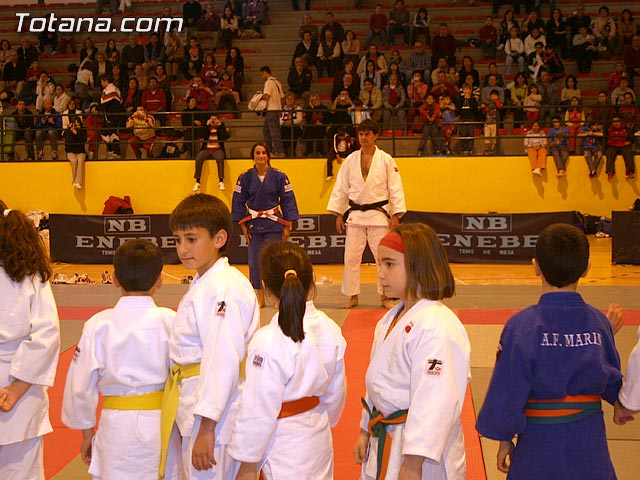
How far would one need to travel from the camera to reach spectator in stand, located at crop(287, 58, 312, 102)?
55.6ft

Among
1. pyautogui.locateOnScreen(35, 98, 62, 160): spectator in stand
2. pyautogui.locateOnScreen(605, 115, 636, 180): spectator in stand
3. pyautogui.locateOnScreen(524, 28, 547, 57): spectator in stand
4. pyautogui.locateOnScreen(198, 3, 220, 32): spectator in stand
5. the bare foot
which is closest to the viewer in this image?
the bare foot

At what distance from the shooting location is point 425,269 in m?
2.84

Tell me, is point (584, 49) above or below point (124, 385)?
above

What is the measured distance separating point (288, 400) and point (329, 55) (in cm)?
1545

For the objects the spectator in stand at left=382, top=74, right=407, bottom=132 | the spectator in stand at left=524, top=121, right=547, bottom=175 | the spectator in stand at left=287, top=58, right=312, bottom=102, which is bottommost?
the spectator in stand at left=524, top=121, right=547, bottom=175

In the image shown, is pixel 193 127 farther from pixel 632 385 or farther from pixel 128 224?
pixel 632 385

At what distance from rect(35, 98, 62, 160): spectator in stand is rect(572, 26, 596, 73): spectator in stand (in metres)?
10.6

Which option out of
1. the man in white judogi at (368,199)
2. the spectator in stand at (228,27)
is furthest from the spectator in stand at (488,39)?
the man in white judogi at (368,199)

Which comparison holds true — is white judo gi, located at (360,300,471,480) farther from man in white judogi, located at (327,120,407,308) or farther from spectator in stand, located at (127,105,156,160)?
spectator in stand, located at (127,105,156,160)

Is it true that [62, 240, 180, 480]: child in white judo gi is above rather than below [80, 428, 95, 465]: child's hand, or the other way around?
above

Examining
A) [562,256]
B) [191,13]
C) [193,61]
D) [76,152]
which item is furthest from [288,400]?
[191,13]

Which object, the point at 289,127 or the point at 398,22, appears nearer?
the point at 289,127
